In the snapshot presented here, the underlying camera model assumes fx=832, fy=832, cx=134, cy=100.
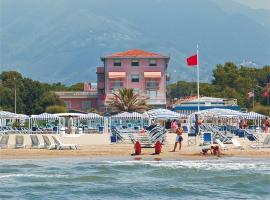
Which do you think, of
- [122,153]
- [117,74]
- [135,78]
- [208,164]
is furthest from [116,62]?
[208,164]

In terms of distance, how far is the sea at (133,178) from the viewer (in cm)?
2273

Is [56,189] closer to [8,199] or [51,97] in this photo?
[8,199]

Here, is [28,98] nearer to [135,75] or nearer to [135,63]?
[135,75]

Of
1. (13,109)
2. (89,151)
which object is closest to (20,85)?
(13,109)

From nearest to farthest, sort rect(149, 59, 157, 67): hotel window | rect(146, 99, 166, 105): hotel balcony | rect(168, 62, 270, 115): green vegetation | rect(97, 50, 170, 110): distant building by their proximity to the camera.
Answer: rect(146, 99, 166, 105): hotel balcony
rect(97, 50, 170, 110): distant building
rect(149, 59, 157, 67): hotel window
rect(168, 62, 270, 115): green vegetation

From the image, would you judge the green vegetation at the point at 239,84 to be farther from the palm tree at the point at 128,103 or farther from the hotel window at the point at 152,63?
the palm tree at the point at 128,103

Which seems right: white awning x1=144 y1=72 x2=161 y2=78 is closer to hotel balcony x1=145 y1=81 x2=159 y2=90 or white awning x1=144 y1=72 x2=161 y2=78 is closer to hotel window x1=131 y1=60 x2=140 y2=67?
hotel balcony x1=145 y1=81 x2=159 y2=90

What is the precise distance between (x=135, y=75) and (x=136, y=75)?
0.44 ft

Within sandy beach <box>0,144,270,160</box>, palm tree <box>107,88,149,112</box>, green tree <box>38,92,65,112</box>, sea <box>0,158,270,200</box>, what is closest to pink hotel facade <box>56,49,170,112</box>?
green tree <box>38,92,65,112</box>

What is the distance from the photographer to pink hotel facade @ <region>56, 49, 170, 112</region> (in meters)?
96.1

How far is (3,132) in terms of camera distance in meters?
55.8

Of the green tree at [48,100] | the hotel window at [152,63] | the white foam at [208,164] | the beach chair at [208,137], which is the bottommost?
the white foam at [208,164]

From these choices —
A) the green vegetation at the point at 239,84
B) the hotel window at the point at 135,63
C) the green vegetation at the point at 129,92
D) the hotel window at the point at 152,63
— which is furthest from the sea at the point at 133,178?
the green vegetation at the point at 239,84

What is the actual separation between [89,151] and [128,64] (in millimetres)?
64483
